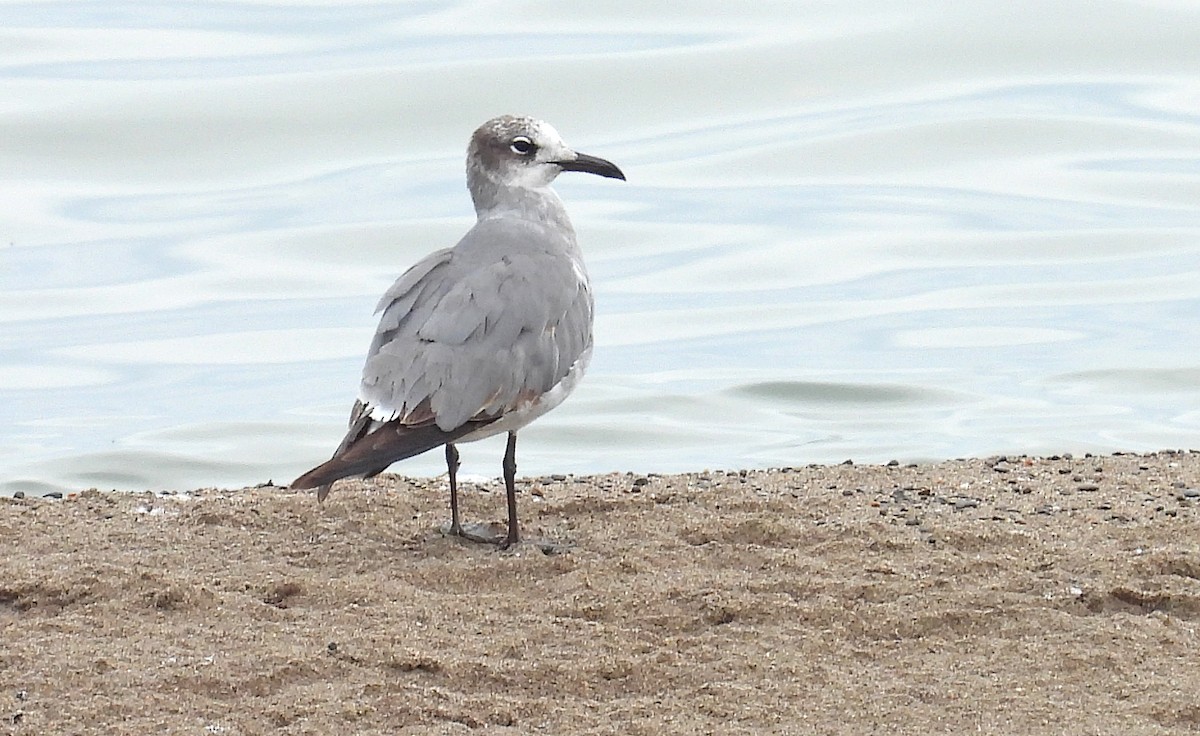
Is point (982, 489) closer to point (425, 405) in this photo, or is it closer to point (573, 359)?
point (573, 359)

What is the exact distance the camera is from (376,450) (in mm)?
5668

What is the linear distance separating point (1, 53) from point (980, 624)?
1708 cm

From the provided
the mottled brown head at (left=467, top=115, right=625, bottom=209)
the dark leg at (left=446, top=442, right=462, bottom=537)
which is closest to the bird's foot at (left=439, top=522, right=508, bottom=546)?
the dark leg at (left=446, top=442, right=462, bottom=537)

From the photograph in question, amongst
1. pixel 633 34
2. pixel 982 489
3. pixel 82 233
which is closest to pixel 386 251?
pixel 82 233

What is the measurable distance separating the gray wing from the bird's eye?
1.63 feet

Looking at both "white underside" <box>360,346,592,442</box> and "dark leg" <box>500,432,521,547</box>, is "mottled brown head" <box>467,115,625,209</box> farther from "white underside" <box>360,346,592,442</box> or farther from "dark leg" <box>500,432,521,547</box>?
"dark leg" <box>500,432,521,547</box>

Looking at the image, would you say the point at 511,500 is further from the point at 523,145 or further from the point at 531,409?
the point at 523,145

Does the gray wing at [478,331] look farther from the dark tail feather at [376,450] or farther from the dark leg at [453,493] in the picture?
the dark leg at [453,493]

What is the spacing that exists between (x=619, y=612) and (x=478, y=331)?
1.18m

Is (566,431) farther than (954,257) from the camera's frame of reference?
No

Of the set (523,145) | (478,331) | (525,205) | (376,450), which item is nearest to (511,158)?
(523,145)

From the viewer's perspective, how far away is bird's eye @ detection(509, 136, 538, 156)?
6.90 m

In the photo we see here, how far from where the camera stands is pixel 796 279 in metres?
14.3

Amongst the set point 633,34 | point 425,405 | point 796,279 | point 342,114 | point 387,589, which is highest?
point 633,34
